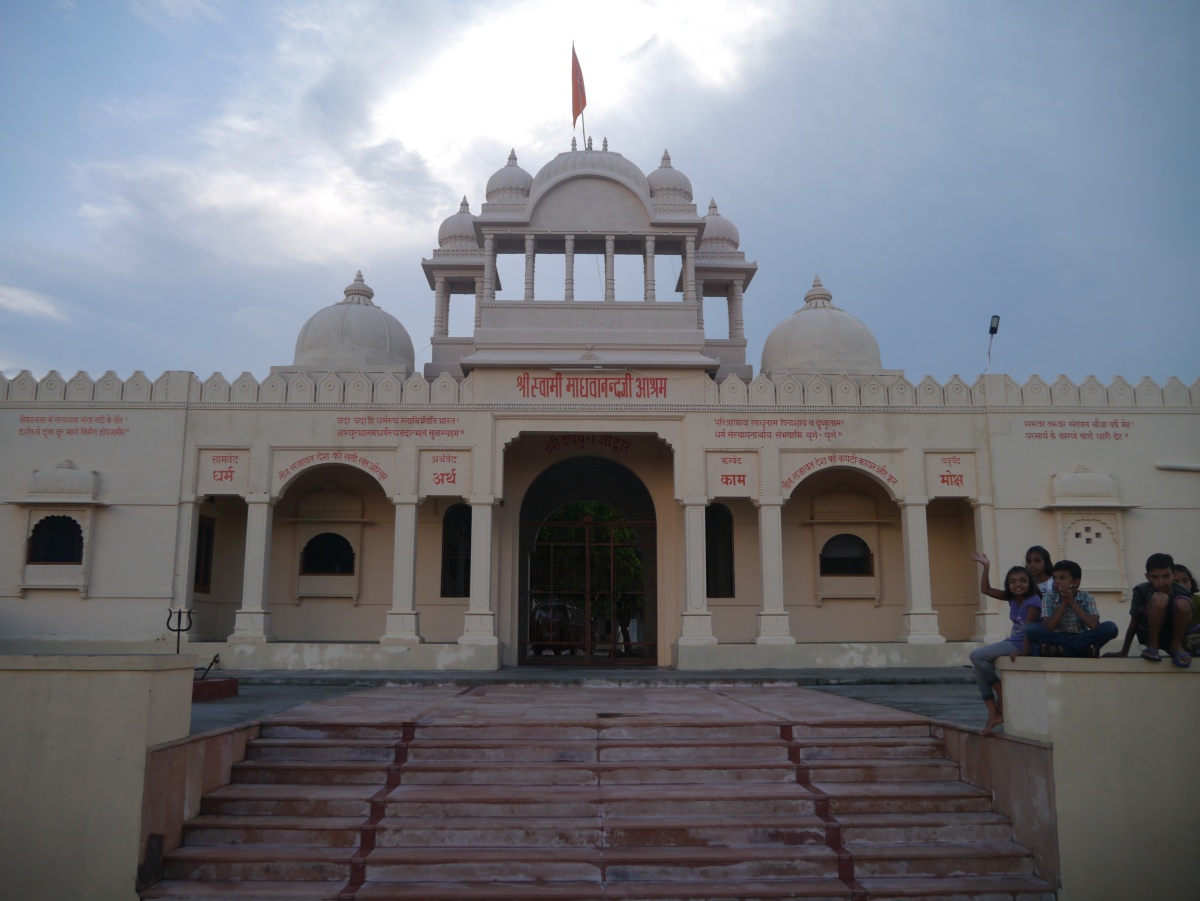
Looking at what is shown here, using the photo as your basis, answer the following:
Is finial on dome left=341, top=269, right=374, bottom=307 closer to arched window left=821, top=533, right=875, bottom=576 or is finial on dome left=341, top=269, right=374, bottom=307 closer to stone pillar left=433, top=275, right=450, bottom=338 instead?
stone pillar left=433, top=275, right=450, bottom=338

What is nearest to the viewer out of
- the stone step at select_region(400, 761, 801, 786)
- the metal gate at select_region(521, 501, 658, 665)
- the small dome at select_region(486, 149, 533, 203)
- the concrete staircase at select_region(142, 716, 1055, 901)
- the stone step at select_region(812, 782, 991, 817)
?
the concrete staircase at select_region(142, 716, 1055, 901)

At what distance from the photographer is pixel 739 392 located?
18938 millimetres

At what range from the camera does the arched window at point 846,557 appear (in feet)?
67.0

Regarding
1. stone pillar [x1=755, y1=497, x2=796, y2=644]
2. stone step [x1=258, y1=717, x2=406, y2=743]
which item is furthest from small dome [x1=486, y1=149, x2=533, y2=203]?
stone step [x1=258, y1=717, x2=406, y2=743]

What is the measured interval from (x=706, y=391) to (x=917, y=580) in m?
5.31

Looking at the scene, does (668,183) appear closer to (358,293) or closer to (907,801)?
(358,293)

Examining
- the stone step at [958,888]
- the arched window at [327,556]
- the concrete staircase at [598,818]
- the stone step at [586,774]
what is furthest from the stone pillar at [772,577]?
the stone step at [958,888]

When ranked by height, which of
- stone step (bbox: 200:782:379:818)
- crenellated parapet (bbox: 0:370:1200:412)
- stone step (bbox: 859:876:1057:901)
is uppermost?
crenellated parapet (bbox: 0:370:1200:412)

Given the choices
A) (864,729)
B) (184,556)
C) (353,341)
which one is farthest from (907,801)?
(353,341)

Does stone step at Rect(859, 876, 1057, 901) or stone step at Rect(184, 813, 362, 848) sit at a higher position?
stone step at Rect(184, 813, 362, 848)

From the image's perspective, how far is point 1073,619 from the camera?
24.0ft

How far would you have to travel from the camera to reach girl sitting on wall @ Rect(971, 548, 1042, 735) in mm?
7488

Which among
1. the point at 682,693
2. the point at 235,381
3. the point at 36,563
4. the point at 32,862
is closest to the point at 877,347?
the point at 682,693

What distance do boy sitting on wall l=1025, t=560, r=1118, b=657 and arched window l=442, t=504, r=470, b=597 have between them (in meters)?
14.3
